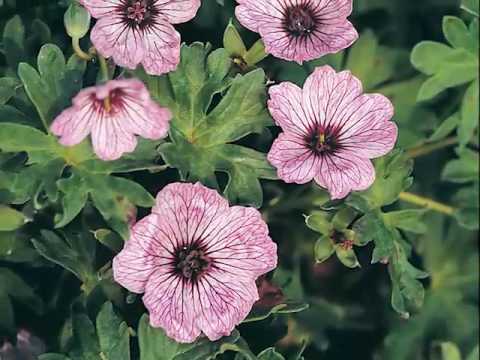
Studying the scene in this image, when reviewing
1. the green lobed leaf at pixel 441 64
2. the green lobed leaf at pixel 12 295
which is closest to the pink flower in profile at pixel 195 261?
the green lobed leaf at pixel 12 295

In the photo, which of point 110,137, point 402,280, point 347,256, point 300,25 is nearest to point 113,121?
point 110,137

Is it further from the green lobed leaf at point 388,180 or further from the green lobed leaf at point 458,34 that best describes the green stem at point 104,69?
the green lobed leaf at point 458,34

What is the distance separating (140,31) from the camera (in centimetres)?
151

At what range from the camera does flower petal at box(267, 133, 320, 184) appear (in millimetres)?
1510

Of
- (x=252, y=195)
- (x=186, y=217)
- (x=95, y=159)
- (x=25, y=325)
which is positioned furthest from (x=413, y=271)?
(x=25, y=325)

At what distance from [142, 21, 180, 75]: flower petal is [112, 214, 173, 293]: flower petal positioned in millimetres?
215

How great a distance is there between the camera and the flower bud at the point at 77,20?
4.99 ft

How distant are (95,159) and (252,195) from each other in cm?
24

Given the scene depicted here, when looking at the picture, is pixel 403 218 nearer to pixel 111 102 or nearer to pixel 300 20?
pixel 300 20

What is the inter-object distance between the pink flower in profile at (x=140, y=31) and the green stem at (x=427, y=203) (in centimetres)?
59

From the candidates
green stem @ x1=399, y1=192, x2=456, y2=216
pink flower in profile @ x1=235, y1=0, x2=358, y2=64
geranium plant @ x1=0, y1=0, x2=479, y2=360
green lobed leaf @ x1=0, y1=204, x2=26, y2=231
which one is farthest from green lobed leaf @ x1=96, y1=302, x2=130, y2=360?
green stem @ x1=399, y1=192, x2=456, y2=216

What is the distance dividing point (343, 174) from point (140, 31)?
36cm

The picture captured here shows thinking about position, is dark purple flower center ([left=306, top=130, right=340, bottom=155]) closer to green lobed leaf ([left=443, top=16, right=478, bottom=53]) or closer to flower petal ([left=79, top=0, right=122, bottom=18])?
flower petal ([left=79, top=0, right=122, bottom=18])

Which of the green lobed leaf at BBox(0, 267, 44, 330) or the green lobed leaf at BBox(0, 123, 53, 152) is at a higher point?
the green lobed leaf at BBox(0, 123, 53, 152)
